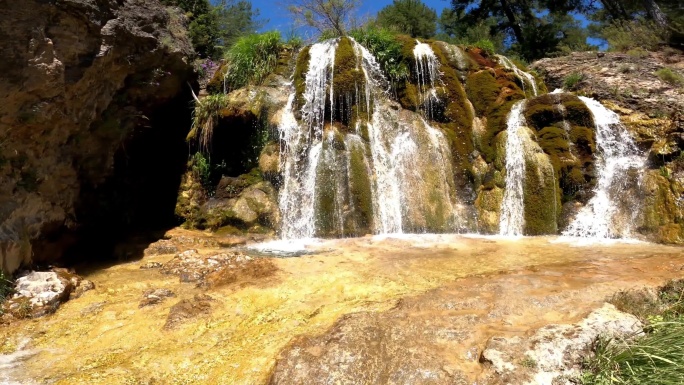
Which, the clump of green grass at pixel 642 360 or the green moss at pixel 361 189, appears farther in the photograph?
the green moss at pixel 361 189

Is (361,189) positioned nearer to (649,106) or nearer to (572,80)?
(649,106)

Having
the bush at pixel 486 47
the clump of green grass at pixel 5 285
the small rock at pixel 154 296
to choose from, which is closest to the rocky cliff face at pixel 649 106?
the bush at pixel 486 47

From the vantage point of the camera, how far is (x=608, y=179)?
8.73 metres

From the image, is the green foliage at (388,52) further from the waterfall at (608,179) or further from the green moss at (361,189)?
the waterfall at (608,179)

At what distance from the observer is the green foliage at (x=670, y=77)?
418 inches

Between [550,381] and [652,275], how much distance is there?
252cm

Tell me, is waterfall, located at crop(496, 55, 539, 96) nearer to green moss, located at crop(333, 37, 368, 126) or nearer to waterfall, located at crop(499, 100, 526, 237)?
→ waterfall, located at crop(499, 100, 526, 237)

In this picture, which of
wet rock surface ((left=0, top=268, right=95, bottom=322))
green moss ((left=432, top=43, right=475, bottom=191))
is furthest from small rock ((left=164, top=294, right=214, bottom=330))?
green moss ((left=432, top=43, right=475, bottom=191))

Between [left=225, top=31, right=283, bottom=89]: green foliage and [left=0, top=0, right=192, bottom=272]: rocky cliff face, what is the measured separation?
142 cm

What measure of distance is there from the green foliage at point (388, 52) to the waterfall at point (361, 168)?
51 centimetres

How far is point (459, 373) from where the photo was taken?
113 inches

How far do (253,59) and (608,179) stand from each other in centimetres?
851

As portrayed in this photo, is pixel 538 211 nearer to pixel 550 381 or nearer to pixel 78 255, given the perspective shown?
pixel 550 381

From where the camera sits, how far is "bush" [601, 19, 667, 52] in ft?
47.4
